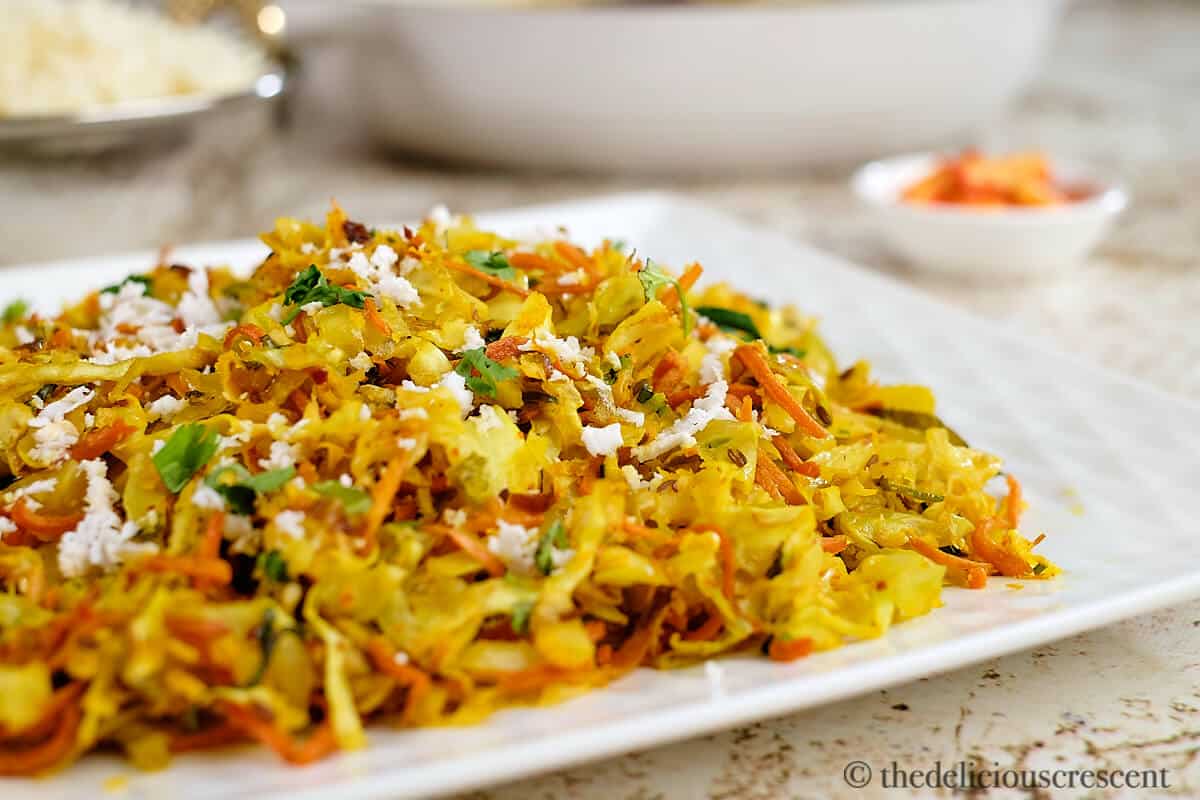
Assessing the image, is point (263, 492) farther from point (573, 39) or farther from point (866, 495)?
point (573, 39)

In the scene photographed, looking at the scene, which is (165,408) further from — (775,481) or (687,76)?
(687,76)

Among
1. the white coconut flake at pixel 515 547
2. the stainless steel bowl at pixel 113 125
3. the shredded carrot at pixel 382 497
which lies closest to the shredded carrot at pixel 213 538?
the shredded carrot at pixel 382 497

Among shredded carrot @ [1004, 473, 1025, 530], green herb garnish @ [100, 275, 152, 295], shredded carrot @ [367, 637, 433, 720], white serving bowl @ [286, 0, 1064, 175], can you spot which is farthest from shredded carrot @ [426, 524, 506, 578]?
white serving bowl @ [286, 0, 1064, 175]

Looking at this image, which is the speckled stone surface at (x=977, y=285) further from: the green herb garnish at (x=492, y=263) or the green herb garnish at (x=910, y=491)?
the green herb garnish at (x=492, y=263)

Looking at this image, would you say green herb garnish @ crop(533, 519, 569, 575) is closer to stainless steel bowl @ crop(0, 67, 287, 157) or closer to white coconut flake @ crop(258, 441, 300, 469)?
white coconut flake @ crop(258, 441, 300, 469)

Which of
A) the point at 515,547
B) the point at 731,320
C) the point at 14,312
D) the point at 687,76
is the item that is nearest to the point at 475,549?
the point at 515,547

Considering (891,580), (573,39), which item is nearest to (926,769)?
(891,580)
